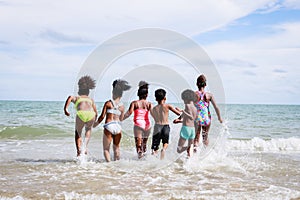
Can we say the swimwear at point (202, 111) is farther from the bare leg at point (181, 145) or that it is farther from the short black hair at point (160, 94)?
the short black hair at point (160, 94)

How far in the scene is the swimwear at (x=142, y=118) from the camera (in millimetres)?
6483

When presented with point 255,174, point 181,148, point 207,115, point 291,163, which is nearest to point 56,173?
point 181,148

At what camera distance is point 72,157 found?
784cm

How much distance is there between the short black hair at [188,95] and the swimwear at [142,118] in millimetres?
831

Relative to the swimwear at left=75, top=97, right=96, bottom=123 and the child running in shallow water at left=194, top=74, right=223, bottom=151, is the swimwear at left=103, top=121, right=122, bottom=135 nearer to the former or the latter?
the swimwear at left=75, top=97, right=96, bottom=123

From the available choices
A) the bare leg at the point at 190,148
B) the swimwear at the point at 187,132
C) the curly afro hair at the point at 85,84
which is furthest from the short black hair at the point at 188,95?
the curly afro hair at the point at 85,84

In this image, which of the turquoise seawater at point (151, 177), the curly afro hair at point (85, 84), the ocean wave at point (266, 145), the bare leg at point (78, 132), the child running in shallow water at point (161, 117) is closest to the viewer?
the turquoise seawater at point (151, 177)

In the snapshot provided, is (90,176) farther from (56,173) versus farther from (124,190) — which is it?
(124,190)

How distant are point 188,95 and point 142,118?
108 cm

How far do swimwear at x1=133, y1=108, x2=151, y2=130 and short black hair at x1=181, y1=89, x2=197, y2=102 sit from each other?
83cm

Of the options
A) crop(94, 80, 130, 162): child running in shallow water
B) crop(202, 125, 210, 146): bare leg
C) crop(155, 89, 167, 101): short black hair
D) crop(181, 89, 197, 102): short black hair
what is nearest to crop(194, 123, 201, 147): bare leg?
crop(202, 125, 210, 146): bare leg

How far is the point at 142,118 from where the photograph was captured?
6.52 meters

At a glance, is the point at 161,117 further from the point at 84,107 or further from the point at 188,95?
the point at 84,107

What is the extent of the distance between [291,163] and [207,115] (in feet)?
7.73
